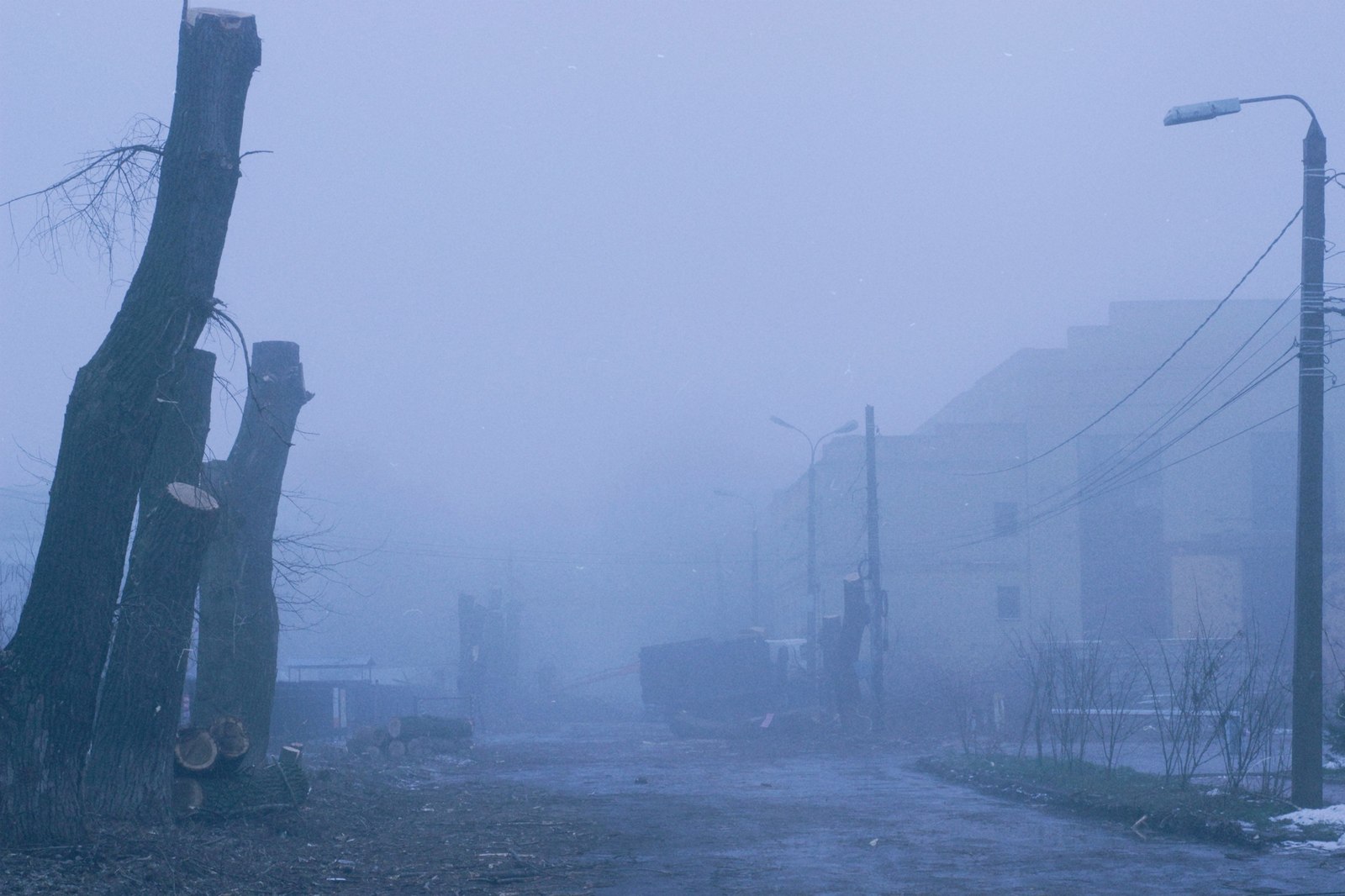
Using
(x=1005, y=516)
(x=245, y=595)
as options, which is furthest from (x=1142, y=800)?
(x=1005, y=516)

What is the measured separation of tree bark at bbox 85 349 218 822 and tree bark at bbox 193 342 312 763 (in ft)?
11.3

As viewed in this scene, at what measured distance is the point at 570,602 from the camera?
90.4 meters

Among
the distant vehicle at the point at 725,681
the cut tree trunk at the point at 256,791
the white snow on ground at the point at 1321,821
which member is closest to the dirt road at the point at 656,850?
the cut tree trunk at the point at 256,791

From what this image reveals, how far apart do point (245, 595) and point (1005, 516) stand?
43.4m

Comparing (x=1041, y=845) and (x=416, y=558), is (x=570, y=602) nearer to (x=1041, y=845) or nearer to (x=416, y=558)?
(x=416, y=558)

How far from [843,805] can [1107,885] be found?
680cm

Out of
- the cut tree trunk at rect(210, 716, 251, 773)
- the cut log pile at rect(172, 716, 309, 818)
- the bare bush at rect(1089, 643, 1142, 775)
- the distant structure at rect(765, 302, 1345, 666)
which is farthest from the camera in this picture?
the distant structure at rect(765, 302, 1345, 666)

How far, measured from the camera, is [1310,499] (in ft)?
41.3

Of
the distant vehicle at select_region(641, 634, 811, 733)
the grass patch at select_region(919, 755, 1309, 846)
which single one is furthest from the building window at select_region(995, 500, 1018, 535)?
the grass patch at select_region(919, 755, 1309, 846)

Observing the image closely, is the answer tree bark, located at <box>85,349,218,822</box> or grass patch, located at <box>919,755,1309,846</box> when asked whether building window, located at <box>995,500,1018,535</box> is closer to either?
grass patch, located at <box>919,755,1309,846</box>

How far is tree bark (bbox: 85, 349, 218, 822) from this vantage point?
9828mm

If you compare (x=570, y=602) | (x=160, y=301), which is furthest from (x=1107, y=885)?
(x=570, y=602)

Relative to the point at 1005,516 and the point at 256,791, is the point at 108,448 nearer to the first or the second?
the point at 256,791

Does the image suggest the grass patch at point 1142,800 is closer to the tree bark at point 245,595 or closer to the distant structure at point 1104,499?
the tree bark at point 245,595
